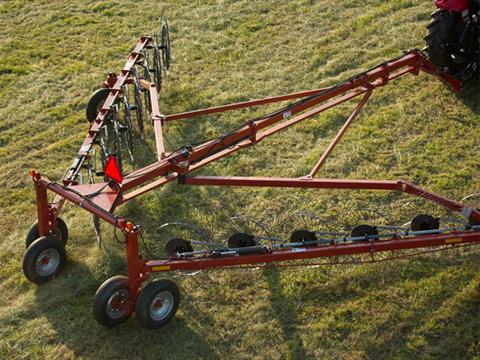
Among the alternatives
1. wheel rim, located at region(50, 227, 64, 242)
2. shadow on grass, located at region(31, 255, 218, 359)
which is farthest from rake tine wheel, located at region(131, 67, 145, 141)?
shadow on grass, located at region(31, 255, 218, 359)

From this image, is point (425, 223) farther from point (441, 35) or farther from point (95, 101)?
point (95, 101)

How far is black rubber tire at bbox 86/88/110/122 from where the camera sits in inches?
382

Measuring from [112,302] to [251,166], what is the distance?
316cm

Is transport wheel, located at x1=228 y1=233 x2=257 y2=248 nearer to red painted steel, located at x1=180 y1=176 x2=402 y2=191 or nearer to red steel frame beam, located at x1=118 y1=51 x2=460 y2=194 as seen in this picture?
red painted steel, located at x1=180 y1=176 x2=402 y2=191

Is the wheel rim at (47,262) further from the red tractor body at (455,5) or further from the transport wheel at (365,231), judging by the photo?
the red tractor body at (455,5)

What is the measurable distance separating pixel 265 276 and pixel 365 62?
4.95 metres

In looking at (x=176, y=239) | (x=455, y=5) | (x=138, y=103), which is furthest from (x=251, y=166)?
(x=455, y=5)

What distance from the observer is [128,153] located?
30.5ft

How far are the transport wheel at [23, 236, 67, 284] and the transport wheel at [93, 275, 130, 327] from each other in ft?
3.21

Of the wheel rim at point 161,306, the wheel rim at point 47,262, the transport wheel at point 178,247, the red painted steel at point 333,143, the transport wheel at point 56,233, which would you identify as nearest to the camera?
the wheel rim at point 161,306

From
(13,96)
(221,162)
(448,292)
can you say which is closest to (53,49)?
(13,96)

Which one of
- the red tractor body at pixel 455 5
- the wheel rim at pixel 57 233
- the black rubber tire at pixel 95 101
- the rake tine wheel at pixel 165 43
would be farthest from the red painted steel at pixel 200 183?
the rake tine wheel at pixel 165 43

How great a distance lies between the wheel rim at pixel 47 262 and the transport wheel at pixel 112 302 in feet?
3.30

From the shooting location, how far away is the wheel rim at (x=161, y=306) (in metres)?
6.36
